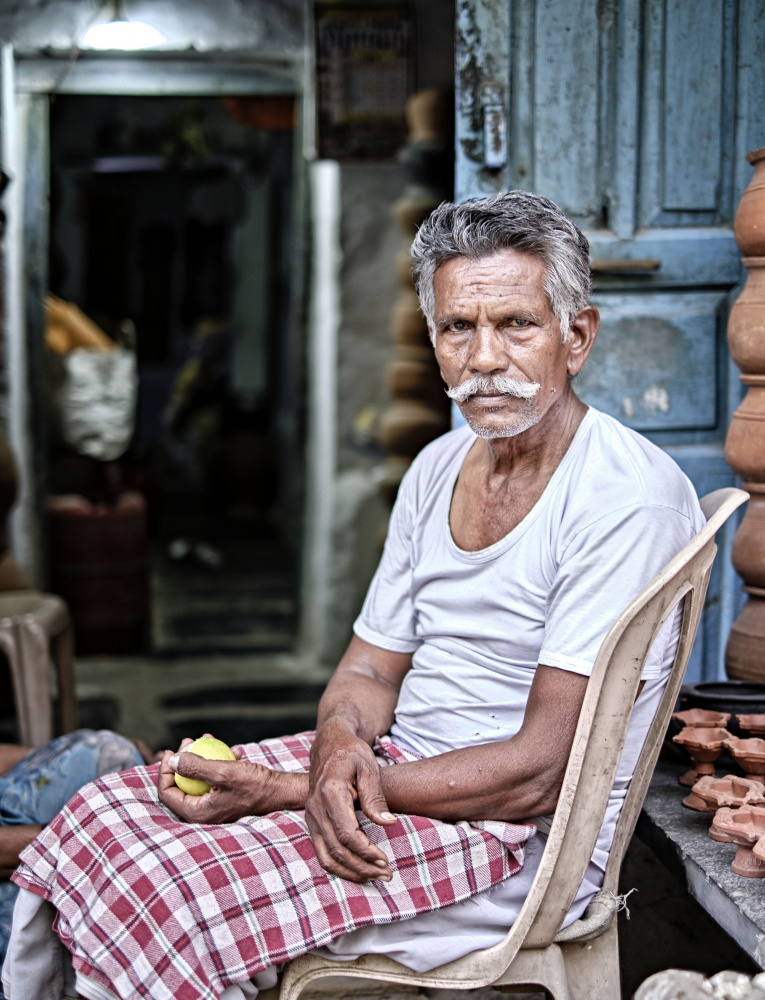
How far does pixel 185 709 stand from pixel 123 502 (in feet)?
4.18

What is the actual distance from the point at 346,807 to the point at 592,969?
1.73 ft

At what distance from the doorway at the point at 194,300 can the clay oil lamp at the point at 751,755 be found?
4847mm

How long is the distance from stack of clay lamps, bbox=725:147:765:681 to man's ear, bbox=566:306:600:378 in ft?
1.52

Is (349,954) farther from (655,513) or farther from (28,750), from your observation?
(28,750)

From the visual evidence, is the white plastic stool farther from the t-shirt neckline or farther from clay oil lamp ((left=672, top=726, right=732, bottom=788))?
clay oil lamp ((left=672, top=726, right=732, bottom=788))

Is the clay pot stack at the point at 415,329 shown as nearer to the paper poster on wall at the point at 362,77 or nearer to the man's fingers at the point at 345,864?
the paper poster on wall at the point at 362,77

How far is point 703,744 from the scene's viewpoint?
194cm

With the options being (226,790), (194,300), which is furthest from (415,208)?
(194,300)

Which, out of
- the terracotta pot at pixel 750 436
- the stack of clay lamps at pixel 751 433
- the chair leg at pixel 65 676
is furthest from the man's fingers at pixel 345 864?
the chair leg at pixel 65 676

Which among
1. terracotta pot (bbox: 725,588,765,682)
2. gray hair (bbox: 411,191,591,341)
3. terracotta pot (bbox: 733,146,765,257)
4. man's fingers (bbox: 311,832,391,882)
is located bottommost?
man's fingers (bbox: 311,832,391,882)

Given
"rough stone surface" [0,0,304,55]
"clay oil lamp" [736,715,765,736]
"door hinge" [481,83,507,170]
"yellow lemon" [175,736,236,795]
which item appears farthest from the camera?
"rough stone surface" [0,0,304,55]

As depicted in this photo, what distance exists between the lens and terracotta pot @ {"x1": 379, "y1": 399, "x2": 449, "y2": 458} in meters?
4.41

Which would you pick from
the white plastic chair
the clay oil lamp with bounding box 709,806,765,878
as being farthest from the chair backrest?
the clay oil lamp with bounding box 709,806,765,878

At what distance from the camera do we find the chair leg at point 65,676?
3.43m
